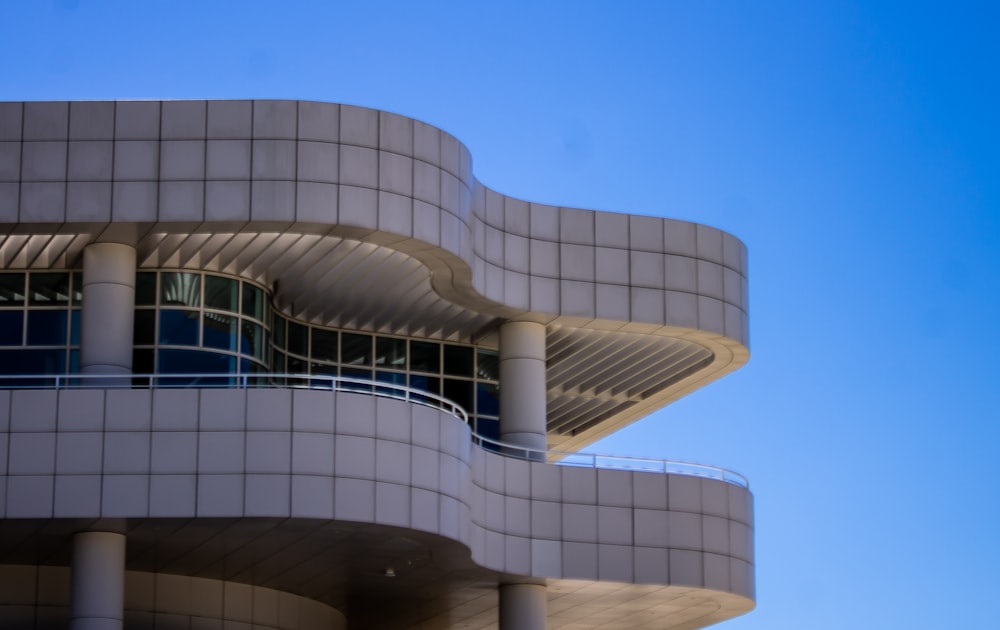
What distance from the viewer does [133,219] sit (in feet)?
124

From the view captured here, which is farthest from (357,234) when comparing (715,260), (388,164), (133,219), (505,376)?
(715,260)

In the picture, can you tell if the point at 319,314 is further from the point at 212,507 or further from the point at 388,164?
the point at 212,507

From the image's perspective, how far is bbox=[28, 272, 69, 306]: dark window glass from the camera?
133 feet

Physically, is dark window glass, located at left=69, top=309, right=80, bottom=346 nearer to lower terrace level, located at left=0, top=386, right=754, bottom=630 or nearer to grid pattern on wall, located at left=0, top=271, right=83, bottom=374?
grid pattern on wall, located at left=0, top=271, right=83, bottom=374

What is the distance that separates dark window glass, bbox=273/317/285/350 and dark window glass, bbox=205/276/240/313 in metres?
2.49

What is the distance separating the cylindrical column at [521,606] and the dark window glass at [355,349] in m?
7.21

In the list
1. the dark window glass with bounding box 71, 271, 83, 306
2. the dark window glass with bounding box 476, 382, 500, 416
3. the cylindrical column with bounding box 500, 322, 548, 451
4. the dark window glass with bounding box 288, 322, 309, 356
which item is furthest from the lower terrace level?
the dark window glass with bounding box 288, 322, 309, 356

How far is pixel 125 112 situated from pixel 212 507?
8.76 metres

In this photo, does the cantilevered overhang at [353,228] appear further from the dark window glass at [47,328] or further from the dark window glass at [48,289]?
the dark window glass at [47,328]

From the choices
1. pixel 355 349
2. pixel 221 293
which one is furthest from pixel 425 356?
pixel 221 293

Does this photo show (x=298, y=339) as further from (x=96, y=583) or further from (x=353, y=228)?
(x=96, y=583)

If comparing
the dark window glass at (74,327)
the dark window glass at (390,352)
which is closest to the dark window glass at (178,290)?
the dark window glass at (74,327)

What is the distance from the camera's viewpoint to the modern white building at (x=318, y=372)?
35.6 m

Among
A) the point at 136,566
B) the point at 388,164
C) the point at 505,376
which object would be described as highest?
the point at 388,164
